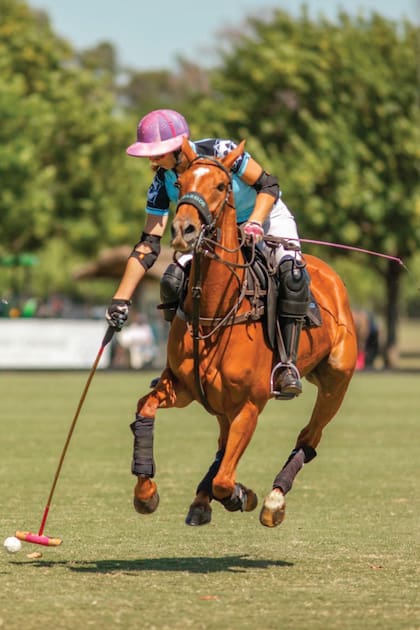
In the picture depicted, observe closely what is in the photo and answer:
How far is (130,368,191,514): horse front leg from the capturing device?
850 centimetres

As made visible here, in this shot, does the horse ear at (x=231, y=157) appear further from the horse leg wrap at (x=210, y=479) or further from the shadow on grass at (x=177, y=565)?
the shadow on grass at (x=177, y=565)

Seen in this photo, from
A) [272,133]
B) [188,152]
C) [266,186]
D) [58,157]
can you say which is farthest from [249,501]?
[58,157]

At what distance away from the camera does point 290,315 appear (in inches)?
352

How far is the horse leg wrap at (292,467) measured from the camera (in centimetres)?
909

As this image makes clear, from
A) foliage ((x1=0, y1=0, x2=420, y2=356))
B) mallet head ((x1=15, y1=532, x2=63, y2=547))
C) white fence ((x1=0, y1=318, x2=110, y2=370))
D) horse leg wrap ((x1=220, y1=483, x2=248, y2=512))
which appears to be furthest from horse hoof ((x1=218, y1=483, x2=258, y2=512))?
foliage ((x1=0, y1=0, x2=420, y2=356))

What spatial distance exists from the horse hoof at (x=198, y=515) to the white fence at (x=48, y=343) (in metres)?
29.2

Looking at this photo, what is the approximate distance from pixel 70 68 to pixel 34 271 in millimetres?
16766

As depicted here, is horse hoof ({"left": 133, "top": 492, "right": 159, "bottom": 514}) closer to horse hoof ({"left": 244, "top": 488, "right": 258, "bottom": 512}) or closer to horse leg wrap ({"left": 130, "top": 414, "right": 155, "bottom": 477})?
horse leg wrap ({"left": 130, "top": 414, "right": 155, "bottom": 477})

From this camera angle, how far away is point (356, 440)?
18.8m

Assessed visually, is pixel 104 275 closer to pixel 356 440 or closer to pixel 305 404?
pixel 305 404

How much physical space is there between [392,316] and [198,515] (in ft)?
122

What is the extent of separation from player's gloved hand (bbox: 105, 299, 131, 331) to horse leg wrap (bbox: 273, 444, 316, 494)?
147cm

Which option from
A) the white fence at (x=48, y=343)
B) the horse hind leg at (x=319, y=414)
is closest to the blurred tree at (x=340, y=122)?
the white fence at (x=48, y=343)

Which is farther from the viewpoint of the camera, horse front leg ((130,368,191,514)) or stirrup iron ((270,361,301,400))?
stirrup iron ((270,361,301,400))
